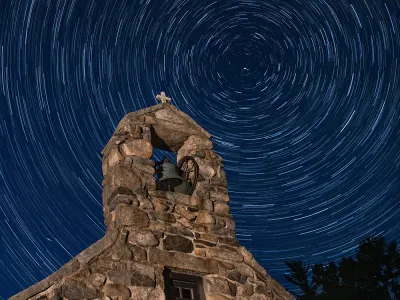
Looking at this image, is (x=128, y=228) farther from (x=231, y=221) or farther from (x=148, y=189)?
(x=231, y=221)

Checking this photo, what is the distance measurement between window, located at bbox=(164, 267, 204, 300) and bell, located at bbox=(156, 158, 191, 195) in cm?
138

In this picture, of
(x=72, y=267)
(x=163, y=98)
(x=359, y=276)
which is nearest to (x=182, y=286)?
(x=72, y=267)

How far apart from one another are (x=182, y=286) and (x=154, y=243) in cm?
63

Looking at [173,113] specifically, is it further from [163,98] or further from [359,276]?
[359,276]

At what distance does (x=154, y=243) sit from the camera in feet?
20.6

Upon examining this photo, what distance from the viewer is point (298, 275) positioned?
65.9 feet

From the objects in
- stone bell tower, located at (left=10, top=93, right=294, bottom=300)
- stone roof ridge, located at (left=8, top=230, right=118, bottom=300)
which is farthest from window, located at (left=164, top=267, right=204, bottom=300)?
stone roof ridge, located at (left=8, top=230, right=118, bottom=300)

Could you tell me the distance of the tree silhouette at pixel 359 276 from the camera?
55.8 feet

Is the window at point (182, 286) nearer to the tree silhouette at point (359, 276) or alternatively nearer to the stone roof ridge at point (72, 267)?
the stone roof ridge at point (72, 267)

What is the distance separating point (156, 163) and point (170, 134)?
0.58 meters

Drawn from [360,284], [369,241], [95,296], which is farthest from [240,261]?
[369,241]

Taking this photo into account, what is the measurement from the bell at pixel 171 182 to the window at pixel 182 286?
1380 millimetres

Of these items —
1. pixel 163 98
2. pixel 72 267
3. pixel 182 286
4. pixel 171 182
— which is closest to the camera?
pixel 72 267

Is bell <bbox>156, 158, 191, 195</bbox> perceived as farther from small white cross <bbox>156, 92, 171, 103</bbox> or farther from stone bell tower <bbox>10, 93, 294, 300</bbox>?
small white cross <bbox>156, 92, 171, 103</bbox>
